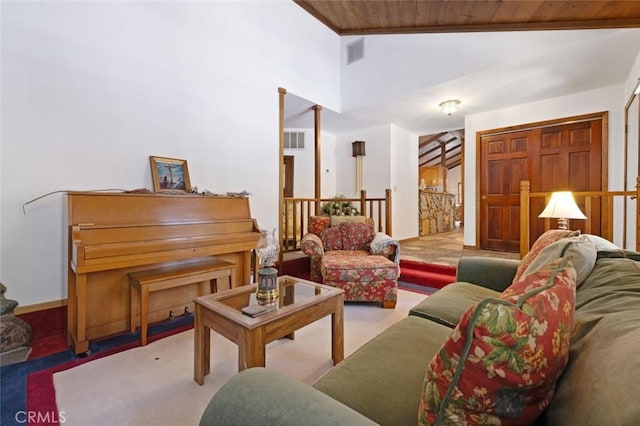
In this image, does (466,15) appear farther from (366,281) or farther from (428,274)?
→ (366,281)

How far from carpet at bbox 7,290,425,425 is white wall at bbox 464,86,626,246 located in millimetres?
3484

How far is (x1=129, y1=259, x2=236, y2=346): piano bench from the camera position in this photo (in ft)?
6.80

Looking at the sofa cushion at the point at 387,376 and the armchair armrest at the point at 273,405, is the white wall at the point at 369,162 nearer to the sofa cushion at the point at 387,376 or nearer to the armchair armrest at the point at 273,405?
the sofa cushion at the point at 387,376

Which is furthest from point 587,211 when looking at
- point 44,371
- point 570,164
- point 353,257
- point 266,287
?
point 44,371

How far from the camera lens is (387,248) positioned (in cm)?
313

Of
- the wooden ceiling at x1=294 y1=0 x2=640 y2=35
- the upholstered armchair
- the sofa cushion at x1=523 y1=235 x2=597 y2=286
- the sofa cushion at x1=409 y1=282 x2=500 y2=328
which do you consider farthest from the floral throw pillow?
the wooden ceiling at x1=294 y1=0 x2=640 y2=35

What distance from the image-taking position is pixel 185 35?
292 centimetres

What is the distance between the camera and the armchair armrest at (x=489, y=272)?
1.94m

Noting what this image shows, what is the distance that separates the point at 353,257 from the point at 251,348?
1857 mm

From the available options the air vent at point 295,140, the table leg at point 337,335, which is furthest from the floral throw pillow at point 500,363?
the air vent at point 295,140

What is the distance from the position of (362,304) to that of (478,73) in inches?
117

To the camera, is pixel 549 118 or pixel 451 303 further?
pixel 549 118

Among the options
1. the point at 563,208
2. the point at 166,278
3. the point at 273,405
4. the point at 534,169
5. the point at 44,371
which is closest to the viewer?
the point at 273,405

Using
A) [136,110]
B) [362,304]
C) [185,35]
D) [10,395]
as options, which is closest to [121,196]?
[136,110]
